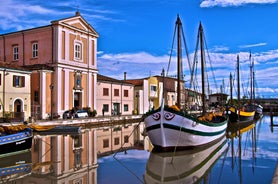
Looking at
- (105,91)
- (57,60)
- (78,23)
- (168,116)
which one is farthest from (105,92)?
(168,116)

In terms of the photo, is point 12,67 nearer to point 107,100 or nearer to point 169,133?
point 107,100

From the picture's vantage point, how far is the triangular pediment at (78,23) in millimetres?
39319

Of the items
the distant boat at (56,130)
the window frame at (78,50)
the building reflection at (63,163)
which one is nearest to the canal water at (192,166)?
the building reflection at (63,163)

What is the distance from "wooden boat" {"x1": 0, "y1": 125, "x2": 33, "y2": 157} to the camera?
16469 millimetres

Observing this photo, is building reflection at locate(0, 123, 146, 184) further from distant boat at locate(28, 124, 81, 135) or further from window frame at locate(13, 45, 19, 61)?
window frame at locate(13, 45, 19, 61)

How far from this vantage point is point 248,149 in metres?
20.5

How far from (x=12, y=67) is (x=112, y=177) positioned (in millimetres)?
23438

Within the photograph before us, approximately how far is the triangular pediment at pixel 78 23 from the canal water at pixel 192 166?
81.1ft

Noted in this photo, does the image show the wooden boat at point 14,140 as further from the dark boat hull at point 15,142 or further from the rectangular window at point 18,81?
the rectangular window at point 18,81

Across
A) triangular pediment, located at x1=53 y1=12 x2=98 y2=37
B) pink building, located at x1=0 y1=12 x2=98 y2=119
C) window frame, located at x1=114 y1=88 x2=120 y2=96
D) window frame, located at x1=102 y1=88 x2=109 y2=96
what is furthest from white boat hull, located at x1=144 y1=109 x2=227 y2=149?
window frame, located at x1=114 y1=88 x2=120 y2=96

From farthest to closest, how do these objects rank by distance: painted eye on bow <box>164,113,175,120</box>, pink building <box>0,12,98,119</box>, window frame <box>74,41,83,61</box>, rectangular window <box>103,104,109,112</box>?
rectangular window <box>103,104,109,112</box> < window frame <box>74,41,83,61</box> < pink building <box>0,12,98,119</box> < painted eye on bow <box>164,113,175,120</box>

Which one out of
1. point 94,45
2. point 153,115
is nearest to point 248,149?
point 153,115

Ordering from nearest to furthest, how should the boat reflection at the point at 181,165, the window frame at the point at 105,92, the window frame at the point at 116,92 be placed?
the boat reflection at the point at 181,165 < the window frame at the point at 105,92 < the window frame at the point at 116,92

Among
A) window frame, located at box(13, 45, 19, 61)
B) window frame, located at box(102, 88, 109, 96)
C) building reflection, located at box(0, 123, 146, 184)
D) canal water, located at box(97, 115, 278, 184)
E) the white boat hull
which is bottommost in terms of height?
canal water, located at box(97, 115, 278, 184)
